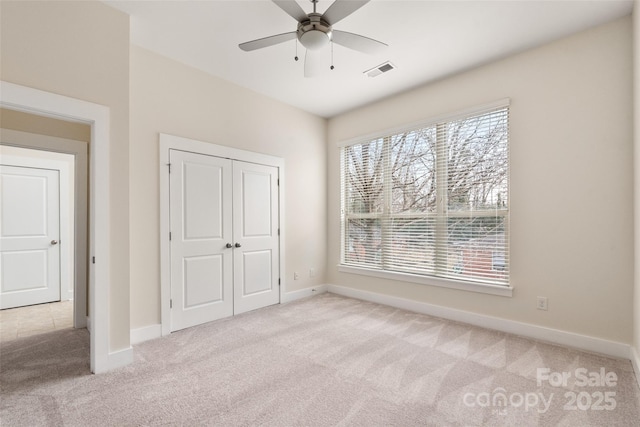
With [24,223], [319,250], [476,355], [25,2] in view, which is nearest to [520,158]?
[476,355]

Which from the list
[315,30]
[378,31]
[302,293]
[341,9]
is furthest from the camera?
[302,293]

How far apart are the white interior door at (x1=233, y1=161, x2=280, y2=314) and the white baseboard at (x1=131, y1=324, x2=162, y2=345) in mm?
910

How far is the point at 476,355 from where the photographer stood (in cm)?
255

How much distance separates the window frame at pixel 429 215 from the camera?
3.14 metres

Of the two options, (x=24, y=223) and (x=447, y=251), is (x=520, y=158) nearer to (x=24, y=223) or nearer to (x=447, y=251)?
(x=447, y=251)

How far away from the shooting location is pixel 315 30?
2119 millimetres

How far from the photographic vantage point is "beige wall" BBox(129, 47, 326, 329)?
2.94 m

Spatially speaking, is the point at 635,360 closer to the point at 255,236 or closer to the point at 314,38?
the point at 314,38

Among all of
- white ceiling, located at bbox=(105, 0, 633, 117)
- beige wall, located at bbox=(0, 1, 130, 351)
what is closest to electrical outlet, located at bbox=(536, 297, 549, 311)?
white ceiling, located at bbox=(105, 0, 633, 117)

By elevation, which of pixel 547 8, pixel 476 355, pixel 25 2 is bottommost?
pixel 476 355

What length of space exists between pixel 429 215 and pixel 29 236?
5.58m

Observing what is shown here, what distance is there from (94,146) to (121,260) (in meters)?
0.92

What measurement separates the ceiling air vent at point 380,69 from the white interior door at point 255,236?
1.75m

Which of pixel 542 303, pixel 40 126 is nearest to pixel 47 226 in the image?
pixel 40 126
